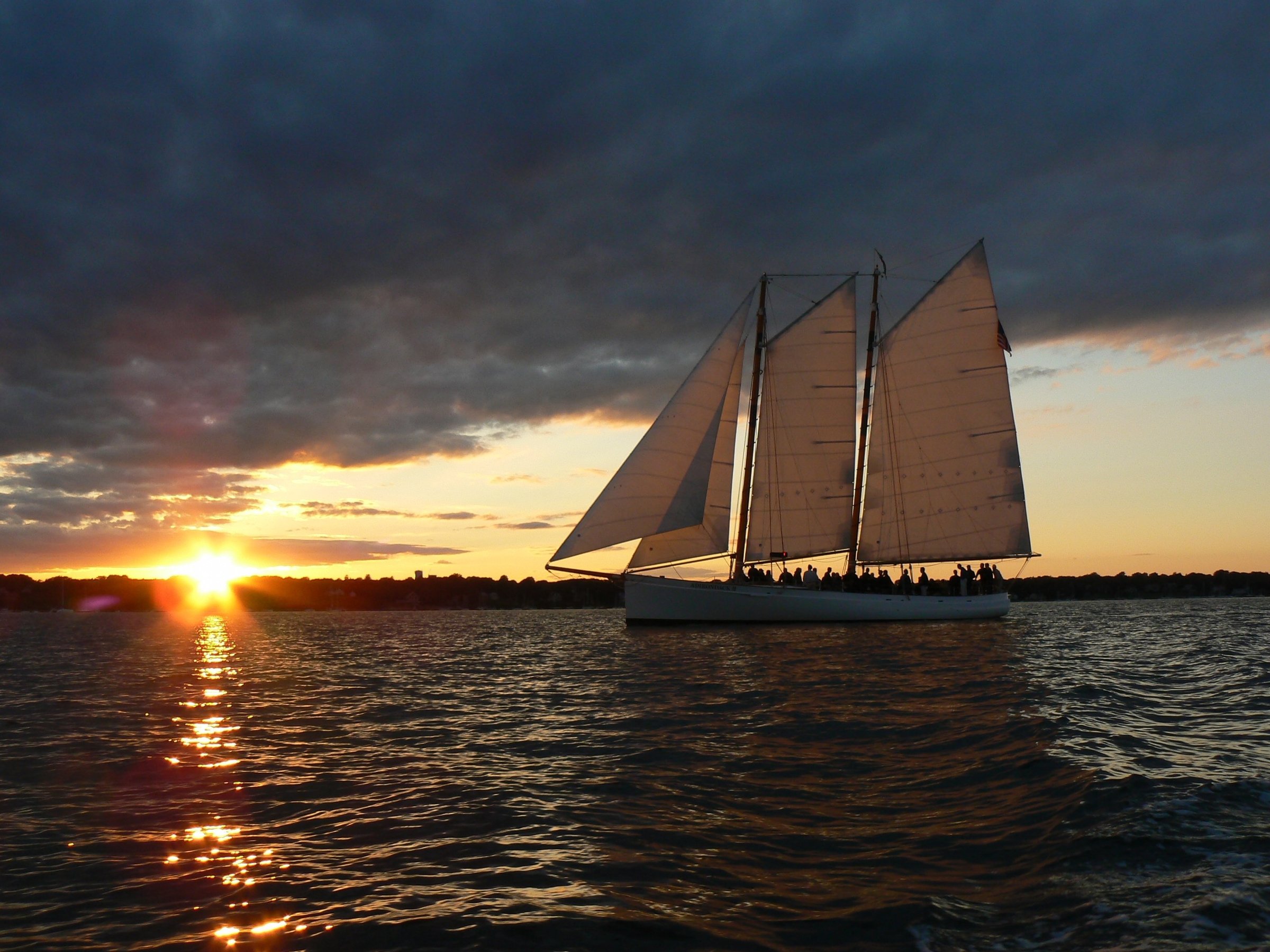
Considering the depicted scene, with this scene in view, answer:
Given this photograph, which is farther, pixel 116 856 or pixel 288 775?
pixel 288 775

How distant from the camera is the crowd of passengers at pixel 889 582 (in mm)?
55156

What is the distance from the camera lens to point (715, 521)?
5259cm

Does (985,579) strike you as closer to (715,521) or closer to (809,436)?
(809,436)

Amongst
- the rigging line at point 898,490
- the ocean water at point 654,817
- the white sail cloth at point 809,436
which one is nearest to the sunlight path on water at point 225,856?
the ocean water at point 654,817

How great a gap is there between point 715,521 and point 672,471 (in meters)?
4.95

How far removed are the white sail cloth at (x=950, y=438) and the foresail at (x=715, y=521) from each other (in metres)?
11.4

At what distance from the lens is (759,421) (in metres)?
58.7

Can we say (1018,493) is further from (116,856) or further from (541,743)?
(116,856)

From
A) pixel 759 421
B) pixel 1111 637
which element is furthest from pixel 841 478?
pixel 1111 637

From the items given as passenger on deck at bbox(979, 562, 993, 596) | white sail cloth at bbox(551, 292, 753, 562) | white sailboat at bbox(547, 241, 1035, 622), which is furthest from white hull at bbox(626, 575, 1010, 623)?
passenger on deck at bbox(979, 562, 993, 596)

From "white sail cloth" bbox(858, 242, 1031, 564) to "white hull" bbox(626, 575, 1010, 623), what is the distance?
16.0 ft

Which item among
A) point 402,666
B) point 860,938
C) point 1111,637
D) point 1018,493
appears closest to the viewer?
point 860,938

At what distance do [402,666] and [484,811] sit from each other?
84.9 feet

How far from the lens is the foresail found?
5119cm
